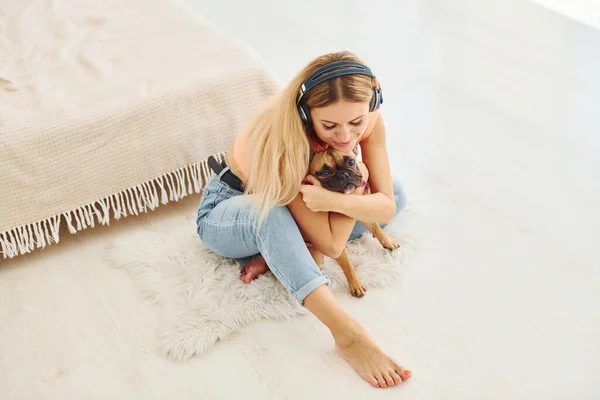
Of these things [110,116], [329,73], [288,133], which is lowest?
[110,116]

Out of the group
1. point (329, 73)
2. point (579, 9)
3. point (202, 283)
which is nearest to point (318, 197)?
point (329, 73)

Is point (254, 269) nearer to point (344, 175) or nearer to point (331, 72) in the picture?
point (344, 175)

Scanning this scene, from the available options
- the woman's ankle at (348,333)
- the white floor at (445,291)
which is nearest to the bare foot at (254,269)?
the white floor at (445,291)

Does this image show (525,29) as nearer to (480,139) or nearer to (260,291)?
(480,139)

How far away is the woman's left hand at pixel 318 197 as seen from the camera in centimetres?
156

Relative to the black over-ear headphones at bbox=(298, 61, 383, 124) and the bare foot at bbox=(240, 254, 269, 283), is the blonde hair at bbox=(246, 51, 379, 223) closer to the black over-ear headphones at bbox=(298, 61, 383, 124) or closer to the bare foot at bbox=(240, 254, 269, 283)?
the black over-ear headphones at bbox=(298, 61, 383, 124)

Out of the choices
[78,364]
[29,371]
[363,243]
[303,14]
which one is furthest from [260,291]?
[303,14]

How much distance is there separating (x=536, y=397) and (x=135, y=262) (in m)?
1.07

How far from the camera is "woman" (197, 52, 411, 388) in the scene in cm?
147

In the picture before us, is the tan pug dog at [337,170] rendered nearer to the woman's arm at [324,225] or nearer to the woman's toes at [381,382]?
the woman's arm at [324,225]

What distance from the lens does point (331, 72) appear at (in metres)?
1.45

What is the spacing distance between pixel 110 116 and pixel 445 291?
1035 millimetres

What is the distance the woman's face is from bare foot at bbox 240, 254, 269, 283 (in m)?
0.40

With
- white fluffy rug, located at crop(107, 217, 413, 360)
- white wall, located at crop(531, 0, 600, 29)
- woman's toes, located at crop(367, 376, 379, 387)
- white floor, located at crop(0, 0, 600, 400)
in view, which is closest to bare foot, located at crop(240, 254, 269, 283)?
white fluffy rug, located at crop(107, 217, 413, 360)
